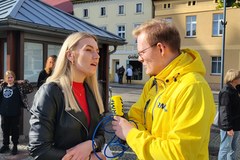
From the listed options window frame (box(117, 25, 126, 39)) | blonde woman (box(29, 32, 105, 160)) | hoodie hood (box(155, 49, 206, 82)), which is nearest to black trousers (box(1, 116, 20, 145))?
blonde woman (box(29, 32, 105, 160))

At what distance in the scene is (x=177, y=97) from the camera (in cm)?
166

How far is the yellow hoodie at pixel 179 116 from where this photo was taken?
5.08 feet

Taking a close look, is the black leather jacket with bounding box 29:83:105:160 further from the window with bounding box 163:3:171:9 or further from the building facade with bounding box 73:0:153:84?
the window with bounding box 163:3:171:9

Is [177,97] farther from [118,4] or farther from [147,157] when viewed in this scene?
[118,4]

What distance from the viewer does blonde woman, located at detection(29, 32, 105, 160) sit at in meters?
1.98

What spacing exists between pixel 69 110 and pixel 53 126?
0.51 feet

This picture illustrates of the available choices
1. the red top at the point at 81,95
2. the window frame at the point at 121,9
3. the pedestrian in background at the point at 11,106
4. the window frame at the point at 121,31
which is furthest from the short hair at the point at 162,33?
the window frame at the point at 121,9

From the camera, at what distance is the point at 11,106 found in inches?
218

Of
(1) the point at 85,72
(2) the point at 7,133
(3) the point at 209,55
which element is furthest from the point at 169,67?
(3) the point at 209,55

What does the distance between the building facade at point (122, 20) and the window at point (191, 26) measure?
3934mm

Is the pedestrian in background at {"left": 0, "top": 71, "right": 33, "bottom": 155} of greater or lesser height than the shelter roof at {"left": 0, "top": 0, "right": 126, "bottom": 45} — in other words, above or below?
below

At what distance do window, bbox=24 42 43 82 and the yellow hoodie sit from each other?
6.06 m

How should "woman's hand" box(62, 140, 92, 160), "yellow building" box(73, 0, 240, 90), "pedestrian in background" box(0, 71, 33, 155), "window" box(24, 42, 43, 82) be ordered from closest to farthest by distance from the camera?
"woman's hand" box(62, 140, 92, 160) → "pedestrian in background" box(0, 71, 33, 155) → "window" box(24, 42, 43, 82) → "yellow building" box(73, 0, 240, 90)

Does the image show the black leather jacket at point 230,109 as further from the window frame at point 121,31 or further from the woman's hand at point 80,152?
the window frame at point 121,31
